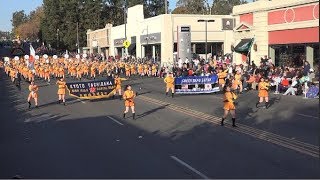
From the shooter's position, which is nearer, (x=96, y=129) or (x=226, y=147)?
(x=226, y=147)

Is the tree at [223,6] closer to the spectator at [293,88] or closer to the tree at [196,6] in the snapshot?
the tree at [196,6]

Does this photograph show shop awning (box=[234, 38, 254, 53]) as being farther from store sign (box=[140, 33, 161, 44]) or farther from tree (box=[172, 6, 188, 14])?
tree (box=[172, 6, 188, 14])

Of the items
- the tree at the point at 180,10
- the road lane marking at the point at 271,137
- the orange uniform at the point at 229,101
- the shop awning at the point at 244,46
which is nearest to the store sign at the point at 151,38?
the shop awning at the point at 244,46

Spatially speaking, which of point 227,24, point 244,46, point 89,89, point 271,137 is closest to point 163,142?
point 271,137

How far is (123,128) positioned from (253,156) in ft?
21.1

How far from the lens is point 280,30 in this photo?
3606 cm

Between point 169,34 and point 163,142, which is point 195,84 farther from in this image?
point 169,34

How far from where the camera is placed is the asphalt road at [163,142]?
11062 mm

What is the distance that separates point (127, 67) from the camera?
155ft

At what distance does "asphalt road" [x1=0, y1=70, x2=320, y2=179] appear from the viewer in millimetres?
11062

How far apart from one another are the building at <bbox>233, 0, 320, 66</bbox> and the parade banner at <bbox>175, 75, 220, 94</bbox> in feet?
25.6

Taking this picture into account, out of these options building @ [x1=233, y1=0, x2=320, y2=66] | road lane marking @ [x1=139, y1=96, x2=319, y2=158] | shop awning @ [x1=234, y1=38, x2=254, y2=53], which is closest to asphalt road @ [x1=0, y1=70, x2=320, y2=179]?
road lane marking @ [x1=139, y1=96, x2=319, y2=158]

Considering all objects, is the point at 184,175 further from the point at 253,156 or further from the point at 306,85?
the point at 306,85

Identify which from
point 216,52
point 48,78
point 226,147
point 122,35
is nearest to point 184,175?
point 226,147
